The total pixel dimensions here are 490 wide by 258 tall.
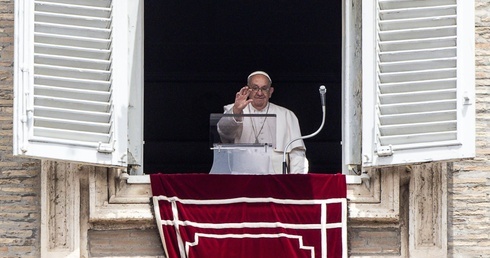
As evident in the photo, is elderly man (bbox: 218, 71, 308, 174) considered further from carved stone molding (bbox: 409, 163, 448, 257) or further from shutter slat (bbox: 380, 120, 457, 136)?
carved stone molding (bbox: 409, 163, 448, 257)

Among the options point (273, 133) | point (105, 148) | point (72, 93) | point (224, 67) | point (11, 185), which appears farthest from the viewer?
point (224, 67)

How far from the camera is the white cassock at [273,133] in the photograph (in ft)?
42.0

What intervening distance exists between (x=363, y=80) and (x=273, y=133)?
73cm

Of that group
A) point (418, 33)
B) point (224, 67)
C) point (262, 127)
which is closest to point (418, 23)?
point (418, 33)

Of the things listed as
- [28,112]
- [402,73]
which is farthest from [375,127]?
[28,112]

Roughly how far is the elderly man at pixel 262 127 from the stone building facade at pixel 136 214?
0.65 m

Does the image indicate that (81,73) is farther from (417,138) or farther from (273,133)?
(417,138)

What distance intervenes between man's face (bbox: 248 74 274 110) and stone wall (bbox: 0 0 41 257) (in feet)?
5.82

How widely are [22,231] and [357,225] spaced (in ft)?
6.54

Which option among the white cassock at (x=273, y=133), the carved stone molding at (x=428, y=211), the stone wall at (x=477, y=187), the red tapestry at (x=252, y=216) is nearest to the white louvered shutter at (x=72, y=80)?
the red tapestry at (x=252, y=216)

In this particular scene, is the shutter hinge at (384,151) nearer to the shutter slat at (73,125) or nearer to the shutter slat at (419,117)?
the shutter slat at (419,117)

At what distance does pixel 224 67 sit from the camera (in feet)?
57.6

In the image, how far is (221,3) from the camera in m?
17.2

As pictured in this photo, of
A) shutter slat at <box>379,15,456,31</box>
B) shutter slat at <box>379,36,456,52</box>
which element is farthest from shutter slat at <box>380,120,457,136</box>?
shutter slat at <box>379,15,456,31</box>
